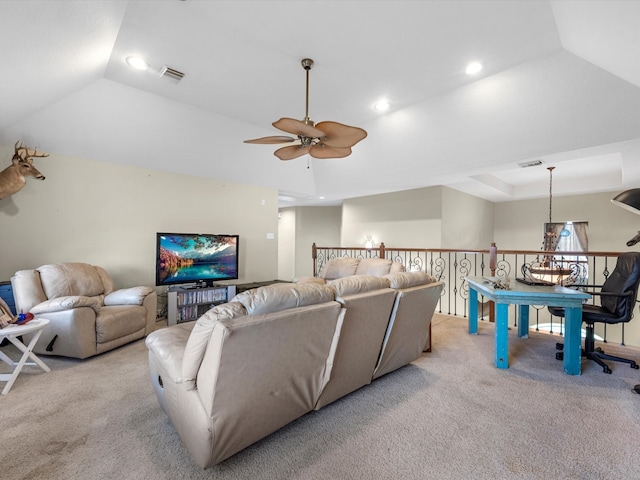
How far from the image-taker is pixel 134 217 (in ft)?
15.0

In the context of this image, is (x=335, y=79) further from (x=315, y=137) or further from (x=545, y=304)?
(x=545, y=304)

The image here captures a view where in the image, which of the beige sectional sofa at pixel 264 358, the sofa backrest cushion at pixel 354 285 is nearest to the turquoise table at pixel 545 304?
the beige sectional sofa at pixel 264 358

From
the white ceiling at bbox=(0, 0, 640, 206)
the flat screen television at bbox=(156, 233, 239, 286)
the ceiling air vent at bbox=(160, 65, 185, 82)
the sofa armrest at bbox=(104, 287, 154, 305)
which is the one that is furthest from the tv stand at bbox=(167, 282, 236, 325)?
the ceiling air vent at bbox=(160, 65, 185, 82)

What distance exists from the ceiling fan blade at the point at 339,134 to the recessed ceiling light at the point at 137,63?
6.73 feet

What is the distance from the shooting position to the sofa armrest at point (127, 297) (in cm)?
358

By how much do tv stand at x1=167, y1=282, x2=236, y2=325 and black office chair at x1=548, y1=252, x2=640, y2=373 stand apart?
4498 millimetres

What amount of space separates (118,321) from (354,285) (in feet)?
9.09

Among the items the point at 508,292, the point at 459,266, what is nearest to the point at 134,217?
the point at 508,292

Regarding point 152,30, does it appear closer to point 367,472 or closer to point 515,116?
point 367,472

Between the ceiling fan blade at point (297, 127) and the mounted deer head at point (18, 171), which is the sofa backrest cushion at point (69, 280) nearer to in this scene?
the mounted deer head at point (18, 171)

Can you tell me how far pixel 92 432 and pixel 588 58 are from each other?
4.95m

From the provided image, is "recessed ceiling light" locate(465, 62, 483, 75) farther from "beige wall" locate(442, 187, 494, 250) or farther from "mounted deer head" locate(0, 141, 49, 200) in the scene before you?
"mounted deer head" locate(0, 141, 49, 200)

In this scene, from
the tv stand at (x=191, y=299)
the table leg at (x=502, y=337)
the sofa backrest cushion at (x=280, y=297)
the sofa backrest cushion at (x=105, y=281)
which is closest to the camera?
the sofa backrest cushion at (x=280, y=297)

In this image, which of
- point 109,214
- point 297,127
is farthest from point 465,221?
point 109,214
